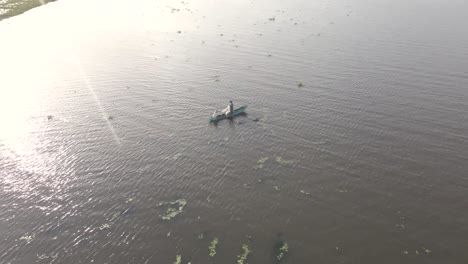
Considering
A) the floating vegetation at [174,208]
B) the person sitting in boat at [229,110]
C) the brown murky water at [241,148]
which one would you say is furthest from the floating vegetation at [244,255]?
the person sitting in boat at [229,110]

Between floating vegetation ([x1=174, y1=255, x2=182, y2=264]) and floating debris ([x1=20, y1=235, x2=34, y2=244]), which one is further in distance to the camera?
floating debris ([x1=20, y1=235, x2=34, y2=244])

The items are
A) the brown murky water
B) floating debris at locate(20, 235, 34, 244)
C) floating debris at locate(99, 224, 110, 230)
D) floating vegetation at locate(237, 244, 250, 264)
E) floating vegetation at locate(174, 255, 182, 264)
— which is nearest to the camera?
floating vegetation at locate(237, 244, 250, 264)

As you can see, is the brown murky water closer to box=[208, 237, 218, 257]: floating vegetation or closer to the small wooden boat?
→ box=[208, 237, 218, 257]: floating vegetation

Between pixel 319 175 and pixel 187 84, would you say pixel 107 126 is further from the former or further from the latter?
pixel 319 175

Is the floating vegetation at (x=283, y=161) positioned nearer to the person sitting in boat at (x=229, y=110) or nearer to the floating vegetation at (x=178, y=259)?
the person sitting in boat at (x=229, y=110)

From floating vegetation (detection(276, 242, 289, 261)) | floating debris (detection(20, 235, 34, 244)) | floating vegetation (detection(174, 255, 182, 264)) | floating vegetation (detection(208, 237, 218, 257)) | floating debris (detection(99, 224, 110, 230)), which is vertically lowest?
floating vegetation (detection(276, 242, 289, 261))

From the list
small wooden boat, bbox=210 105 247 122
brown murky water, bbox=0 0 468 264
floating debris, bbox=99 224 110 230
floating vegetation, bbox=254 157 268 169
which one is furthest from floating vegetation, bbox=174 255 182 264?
small wooden boat, bbox=210 105 247 122
